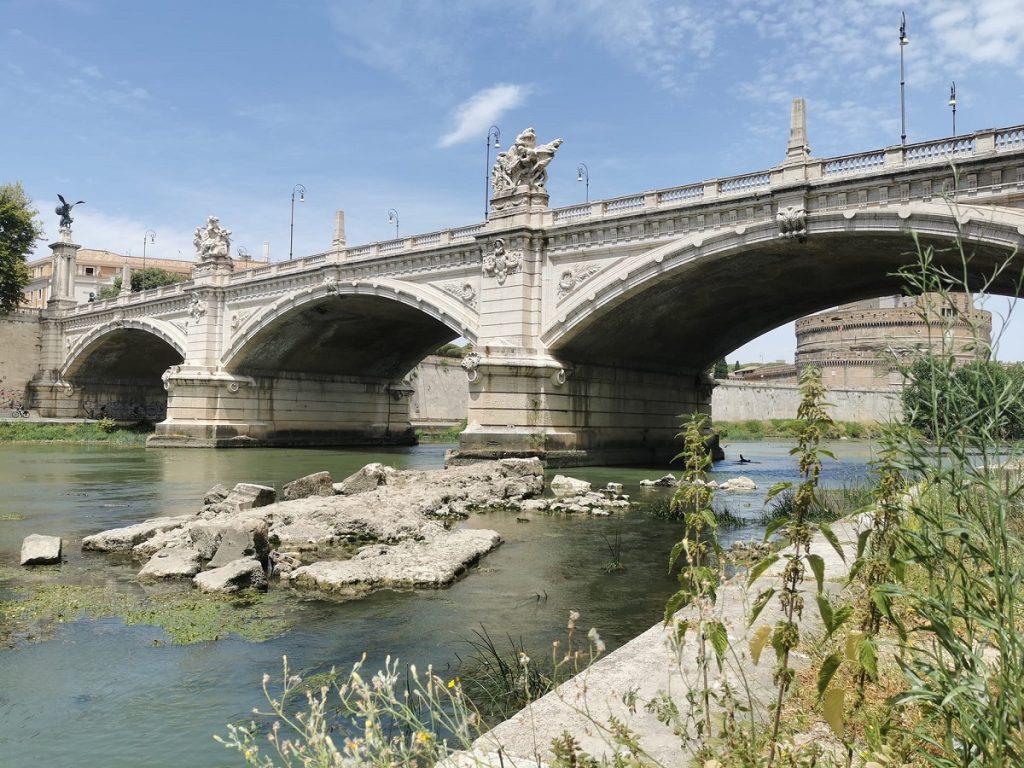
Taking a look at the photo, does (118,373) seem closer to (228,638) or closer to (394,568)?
(394,568)

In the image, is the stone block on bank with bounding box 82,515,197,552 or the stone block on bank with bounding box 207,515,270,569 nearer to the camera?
the stone block on bank with bounding box 207,515,270,569

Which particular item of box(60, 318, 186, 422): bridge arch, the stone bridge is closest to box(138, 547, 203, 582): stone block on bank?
the stone bridge

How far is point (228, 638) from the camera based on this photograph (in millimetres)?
7203

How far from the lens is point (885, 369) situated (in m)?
Answer: 2.96

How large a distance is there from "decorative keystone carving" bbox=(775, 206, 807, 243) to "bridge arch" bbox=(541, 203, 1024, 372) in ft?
0.52

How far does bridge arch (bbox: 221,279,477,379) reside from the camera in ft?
104

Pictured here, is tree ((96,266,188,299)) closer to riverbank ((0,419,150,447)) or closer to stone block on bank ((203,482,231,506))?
riverbank ((0,419,150,447))

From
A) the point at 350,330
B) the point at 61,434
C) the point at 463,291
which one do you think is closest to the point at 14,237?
the point at 61,434

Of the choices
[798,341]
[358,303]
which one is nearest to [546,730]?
[358,303]

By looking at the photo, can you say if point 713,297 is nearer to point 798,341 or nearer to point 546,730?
point 546,730

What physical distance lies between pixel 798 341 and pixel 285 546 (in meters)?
79.3

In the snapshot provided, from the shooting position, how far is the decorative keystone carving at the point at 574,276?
25.7 metres

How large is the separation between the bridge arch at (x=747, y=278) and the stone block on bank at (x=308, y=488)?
11.2m

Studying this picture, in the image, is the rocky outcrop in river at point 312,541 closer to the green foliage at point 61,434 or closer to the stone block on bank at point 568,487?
the stone block on bank at point 568,487
